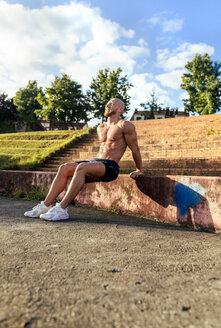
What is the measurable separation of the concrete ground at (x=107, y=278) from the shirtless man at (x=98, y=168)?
0.43m

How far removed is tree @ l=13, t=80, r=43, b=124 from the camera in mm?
42147

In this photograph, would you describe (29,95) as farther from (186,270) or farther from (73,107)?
(186,270)

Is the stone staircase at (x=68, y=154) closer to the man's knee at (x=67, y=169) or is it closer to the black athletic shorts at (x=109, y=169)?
the man's knee at (x=67, y=169)

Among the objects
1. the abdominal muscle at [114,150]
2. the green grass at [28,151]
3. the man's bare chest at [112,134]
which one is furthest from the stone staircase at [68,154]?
the abdominal muscle at [114,150]

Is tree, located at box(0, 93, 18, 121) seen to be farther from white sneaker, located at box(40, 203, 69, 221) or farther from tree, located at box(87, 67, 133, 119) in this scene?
white sneaker, located at box(40, 203, 69, 221)

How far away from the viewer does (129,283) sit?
1238mm

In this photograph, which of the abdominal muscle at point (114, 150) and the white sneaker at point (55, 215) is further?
the abdominal muscle at point (114, 150)

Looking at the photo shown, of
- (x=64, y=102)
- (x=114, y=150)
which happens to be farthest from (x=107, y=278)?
(x=64, y=102)

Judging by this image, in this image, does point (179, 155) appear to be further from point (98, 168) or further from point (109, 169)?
point (98, 168)

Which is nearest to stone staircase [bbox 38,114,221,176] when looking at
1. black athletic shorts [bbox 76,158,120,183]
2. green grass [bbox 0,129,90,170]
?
green grass [bbox 0,129,90,170]

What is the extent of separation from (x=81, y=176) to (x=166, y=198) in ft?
3.42

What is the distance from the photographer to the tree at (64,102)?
112ft

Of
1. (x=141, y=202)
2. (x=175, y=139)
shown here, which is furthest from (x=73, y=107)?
(x=141, y=202)

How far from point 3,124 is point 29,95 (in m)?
7.04
